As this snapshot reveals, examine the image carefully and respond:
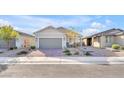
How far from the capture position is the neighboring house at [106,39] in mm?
9680

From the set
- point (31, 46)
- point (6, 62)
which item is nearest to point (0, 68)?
point (6, 62)

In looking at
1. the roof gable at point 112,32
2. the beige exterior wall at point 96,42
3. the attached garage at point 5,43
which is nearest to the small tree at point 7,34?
the attached garage at point 5,43

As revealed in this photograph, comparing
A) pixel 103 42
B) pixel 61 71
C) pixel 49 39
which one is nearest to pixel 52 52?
pixel 49 39

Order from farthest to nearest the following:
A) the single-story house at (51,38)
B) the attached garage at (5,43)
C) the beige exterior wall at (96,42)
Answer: the beige exterior wall at (96,42), the single-story house at (51,38), the attached garage at (5,43)

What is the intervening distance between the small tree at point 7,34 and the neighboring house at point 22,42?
0.14 metres

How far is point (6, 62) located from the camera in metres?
10.1

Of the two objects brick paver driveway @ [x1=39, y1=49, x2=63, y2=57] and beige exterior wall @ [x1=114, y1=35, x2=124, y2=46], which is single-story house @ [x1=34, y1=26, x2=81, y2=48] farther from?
beige exterior wall @ [x1=114, y1=35, x2=124, y2=46]

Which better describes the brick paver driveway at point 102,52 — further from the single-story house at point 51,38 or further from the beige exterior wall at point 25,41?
the beige exterior wall at point 25,41

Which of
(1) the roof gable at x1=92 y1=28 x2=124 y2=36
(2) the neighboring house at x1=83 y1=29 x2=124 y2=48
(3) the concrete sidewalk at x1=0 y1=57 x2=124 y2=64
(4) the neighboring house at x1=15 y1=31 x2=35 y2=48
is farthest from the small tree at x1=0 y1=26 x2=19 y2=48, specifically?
(1) the roof gable at x1=92 y1=28 x2=124 y2=36

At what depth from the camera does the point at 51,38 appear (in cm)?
1027

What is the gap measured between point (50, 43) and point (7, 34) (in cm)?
189
